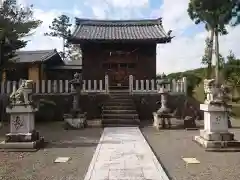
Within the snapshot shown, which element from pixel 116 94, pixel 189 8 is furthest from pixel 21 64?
pixel 189 8

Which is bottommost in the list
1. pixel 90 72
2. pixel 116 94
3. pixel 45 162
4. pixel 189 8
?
pixel 45 162

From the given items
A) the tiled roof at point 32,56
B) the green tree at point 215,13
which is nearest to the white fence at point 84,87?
the tiled roof at point 32,56

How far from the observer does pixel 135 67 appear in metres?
21.6

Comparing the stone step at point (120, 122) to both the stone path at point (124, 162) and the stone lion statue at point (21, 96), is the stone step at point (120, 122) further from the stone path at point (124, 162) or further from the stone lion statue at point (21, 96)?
the stone lion statue at point (21, 96)

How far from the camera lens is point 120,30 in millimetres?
23547

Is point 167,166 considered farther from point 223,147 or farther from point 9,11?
point 9,11

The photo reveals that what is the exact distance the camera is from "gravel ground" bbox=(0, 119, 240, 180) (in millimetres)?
6477

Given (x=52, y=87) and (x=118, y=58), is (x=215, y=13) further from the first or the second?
(x=52, y=87)

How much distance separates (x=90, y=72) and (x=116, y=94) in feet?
11.0

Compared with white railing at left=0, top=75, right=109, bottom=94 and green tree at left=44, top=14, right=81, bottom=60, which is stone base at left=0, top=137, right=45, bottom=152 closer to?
white railing at left=0, top=75, right=109, bottom=94

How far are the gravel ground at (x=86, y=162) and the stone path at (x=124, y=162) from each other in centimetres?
24

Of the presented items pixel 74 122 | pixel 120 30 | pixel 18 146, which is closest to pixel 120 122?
pixel 74 122

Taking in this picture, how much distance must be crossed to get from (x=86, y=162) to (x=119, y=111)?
9.02 m

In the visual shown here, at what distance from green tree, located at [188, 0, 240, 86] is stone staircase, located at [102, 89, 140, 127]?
33.3 ft
